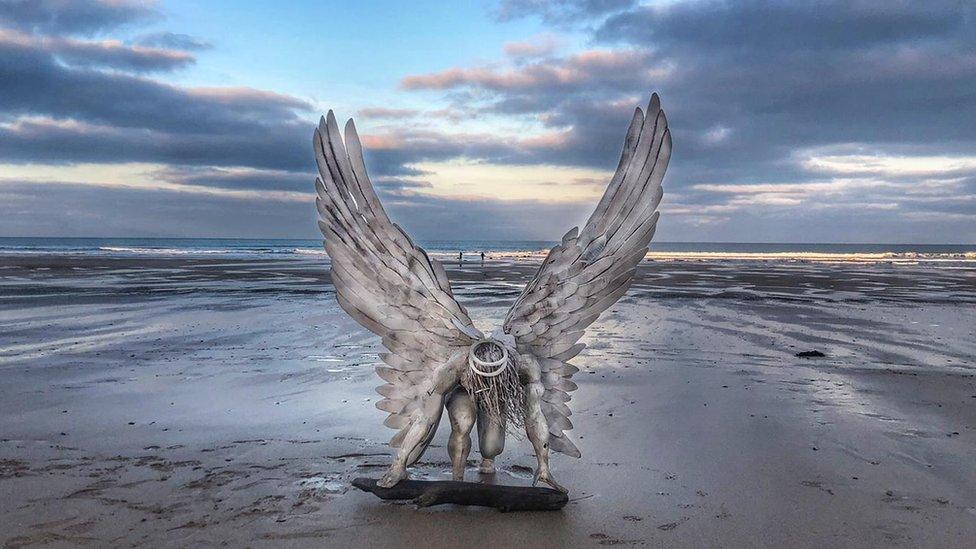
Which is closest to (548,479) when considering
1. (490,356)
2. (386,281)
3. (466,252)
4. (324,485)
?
(490,356)

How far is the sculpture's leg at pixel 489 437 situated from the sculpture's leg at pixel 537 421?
330mm

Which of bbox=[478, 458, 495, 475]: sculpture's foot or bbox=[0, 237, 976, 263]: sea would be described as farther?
bbox=[0, 237, 976, 263]: sea

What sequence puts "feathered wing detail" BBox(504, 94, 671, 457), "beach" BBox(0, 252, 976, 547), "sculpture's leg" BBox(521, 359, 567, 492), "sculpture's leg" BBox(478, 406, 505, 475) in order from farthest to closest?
"feathered wing detail" BBox(504, 94, 671, 457) < "sculpture's leg" BBox(478, 406, 505, 475) < "sculpture's leg" BBox(521, 359, 567, 492) < "beach" BBox(0, 252, 976, 547)

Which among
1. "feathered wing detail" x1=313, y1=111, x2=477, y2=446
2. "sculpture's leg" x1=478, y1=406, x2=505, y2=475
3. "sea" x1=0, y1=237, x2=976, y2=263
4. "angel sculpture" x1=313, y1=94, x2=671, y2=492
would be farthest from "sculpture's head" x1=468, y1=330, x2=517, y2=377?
"sea" x1=0, y1=237, x2=976, y2=263

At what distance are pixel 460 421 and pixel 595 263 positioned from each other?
6.02ft

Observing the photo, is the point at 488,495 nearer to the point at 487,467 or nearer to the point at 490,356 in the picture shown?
the point at 487,467

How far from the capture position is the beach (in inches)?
199

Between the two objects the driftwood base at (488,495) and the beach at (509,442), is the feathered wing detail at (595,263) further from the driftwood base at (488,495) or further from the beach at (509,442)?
the beach at (509,442)

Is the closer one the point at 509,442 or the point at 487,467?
the point at 487,467

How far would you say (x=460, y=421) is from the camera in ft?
18.9

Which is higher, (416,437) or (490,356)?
(490,356)

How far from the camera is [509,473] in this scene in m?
6.34

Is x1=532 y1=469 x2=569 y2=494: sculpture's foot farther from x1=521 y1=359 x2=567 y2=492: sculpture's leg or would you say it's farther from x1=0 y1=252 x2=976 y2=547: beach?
x1=0 y1=252 x2=976 y2=547: beach

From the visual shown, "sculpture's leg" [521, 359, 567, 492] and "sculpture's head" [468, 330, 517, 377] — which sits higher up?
"sculpture's head" [468, 330, 517, 377]
